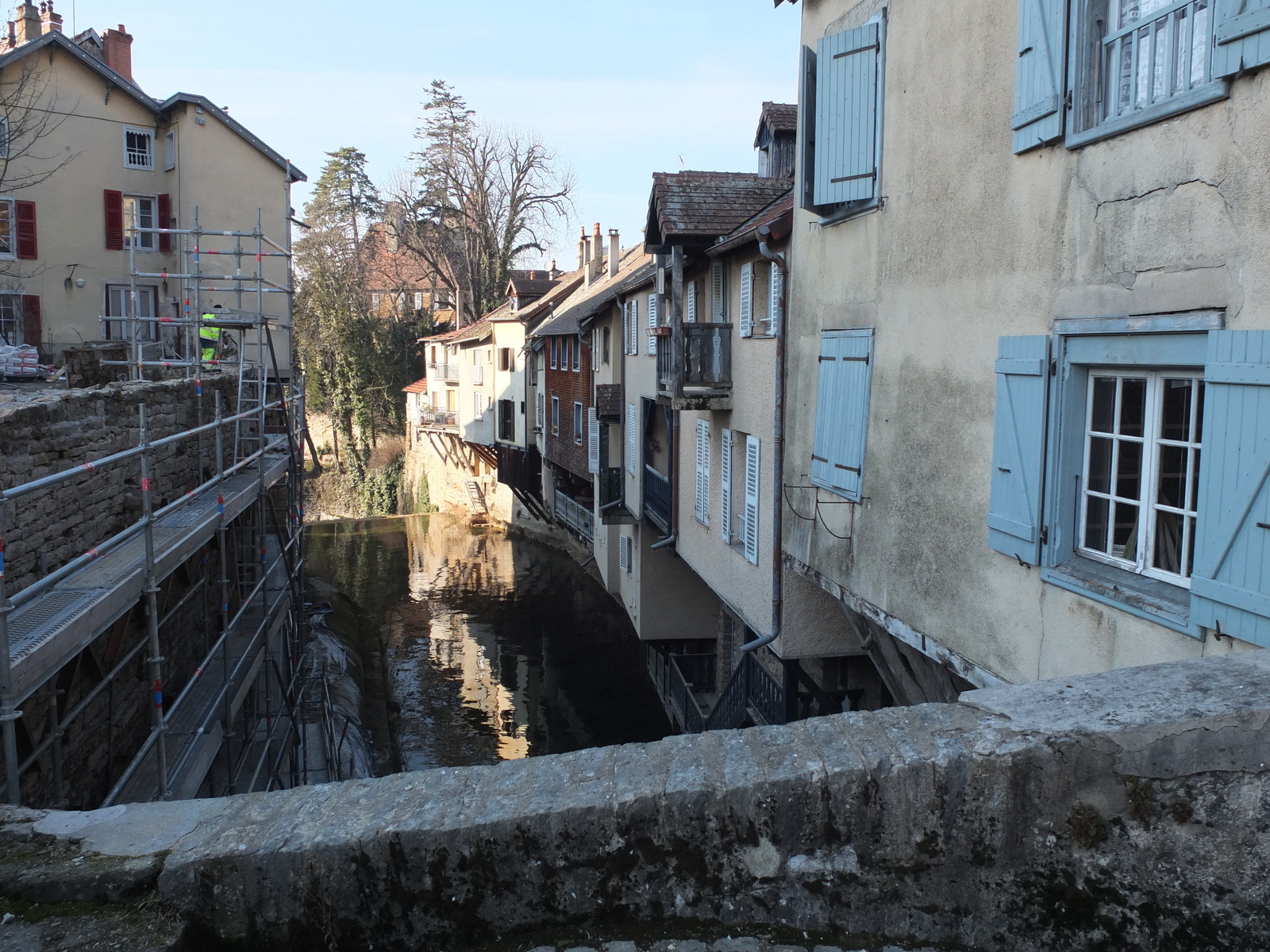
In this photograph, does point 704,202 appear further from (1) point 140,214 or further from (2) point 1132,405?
(1) point 140,214

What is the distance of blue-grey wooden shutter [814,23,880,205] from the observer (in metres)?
7.74

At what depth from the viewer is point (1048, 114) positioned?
213 inches

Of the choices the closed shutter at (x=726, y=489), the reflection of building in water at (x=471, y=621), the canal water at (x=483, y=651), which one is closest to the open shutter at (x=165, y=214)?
the canal water at (x=483, y=651)

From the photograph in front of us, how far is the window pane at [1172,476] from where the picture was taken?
4883mm

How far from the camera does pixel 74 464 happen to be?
7.24 metres

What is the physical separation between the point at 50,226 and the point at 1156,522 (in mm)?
26033

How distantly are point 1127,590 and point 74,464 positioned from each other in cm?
686

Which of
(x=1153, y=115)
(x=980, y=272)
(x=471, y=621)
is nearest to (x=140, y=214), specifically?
(x=471, y=621)

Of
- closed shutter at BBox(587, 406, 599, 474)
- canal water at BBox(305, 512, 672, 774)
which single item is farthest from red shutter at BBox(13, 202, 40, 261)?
closed shutter at BBox(587, 406, 599, 474)

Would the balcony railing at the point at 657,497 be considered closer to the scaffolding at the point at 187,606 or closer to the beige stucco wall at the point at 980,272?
the scaffolding at the point at 187,606

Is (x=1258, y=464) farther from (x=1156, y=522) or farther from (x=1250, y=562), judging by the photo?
(x=1156, y=522)

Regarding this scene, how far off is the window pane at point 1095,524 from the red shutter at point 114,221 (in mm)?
25604

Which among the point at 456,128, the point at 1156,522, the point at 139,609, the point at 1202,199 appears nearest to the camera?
→ the point at 1202,199

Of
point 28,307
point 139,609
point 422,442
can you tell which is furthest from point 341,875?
point 422,442
